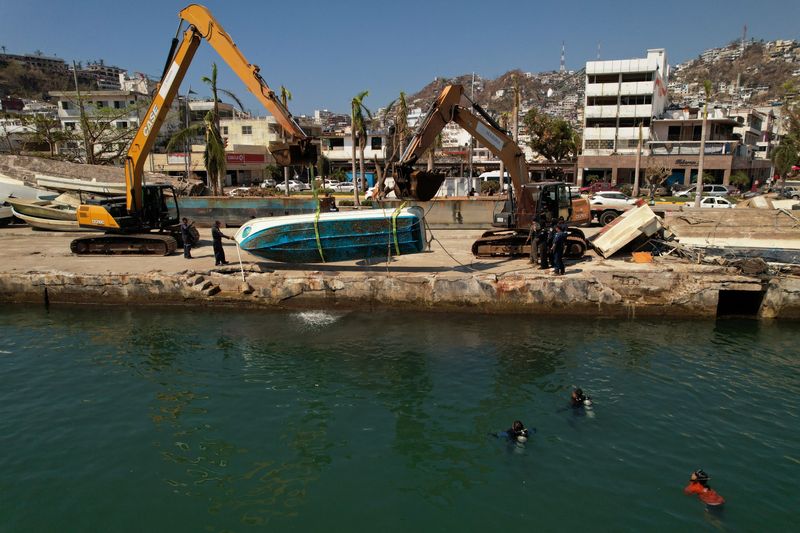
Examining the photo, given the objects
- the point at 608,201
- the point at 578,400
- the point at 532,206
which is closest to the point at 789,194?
the point at 608,201

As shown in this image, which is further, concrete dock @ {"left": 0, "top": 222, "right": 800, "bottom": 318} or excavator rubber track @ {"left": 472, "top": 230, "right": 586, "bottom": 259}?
excavator rubber track @ {"left": 472, "top": 230, "right": 586, "bottom": 259}

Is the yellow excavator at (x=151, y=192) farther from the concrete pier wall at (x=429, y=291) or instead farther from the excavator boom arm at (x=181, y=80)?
the concrete pier wall at (x=429, y=291)

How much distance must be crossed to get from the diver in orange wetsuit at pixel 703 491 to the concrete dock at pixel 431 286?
7495 millimetres

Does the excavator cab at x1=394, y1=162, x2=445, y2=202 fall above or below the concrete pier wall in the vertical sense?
above

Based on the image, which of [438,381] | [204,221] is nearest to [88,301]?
[204,221]

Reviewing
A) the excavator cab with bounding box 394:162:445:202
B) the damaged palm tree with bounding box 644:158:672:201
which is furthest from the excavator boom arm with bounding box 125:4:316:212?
the damaged palm tree with bounding box 644:158:672:201

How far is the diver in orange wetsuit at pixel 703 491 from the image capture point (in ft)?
22.7

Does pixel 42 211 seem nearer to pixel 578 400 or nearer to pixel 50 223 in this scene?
pixel 50 223

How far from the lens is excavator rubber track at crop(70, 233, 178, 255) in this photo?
18.1 metres

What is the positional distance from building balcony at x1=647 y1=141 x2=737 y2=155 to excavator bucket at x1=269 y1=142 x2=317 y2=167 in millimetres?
50563

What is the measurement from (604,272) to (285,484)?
1068 centimetres

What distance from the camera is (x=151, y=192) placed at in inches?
739

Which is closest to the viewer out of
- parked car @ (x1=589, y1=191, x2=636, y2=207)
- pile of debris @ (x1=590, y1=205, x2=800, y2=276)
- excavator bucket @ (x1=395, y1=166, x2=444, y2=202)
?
excavator bucket @ (x1=395, y1=166, x2=444, y2=202)

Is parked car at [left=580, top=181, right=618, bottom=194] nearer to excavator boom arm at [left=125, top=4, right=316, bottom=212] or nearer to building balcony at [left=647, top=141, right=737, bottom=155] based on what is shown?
building balcony at [left=647, top=141, right=737, bottom=155]
